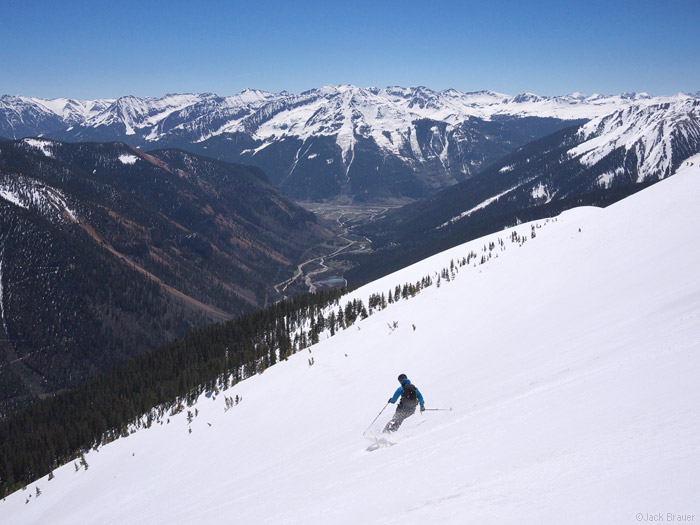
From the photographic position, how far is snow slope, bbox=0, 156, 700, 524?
26.0 feet

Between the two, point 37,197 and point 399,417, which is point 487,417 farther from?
point 37,197

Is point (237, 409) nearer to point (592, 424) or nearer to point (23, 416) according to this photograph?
point (592, 424)

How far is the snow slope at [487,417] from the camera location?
26.0 ft

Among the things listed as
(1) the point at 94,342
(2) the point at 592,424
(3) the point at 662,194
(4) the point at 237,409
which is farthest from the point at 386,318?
(1) the point at 94,342

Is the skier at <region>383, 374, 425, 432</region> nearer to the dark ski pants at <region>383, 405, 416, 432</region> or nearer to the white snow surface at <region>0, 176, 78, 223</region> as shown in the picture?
the dark ski pants at <region>383, 405, 416, 432</region>

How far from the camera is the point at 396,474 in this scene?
36.8 ft

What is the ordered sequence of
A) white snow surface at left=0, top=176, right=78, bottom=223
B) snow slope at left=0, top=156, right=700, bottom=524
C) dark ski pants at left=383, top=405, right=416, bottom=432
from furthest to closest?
white snow surface at left=0, top=176, right=78, bottom=223, dark ski pants at left=383, top=405, right=416, bottom=432, snow slope at left=0, top=156, right=700, bottom=524

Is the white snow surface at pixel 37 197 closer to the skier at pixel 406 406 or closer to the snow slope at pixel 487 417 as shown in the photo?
the snow slope at pixel 487 417

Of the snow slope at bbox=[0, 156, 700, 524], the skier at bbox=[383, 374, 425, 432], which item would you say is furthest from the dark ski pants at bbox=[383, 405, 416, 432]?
the snow slope at bbox=[0, 156, 700, 524]

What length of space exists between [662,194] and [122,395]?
7649 centimetres

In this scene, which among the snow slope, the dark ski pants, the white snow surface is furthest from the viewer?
the white snow surface

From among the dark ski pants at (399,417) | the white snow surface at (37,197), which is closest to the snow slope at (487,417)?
the dark ski pants at (399,417)

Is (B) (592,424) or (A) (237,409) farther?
(A) (237,409)

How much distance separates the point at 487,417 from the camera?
12555 mm
